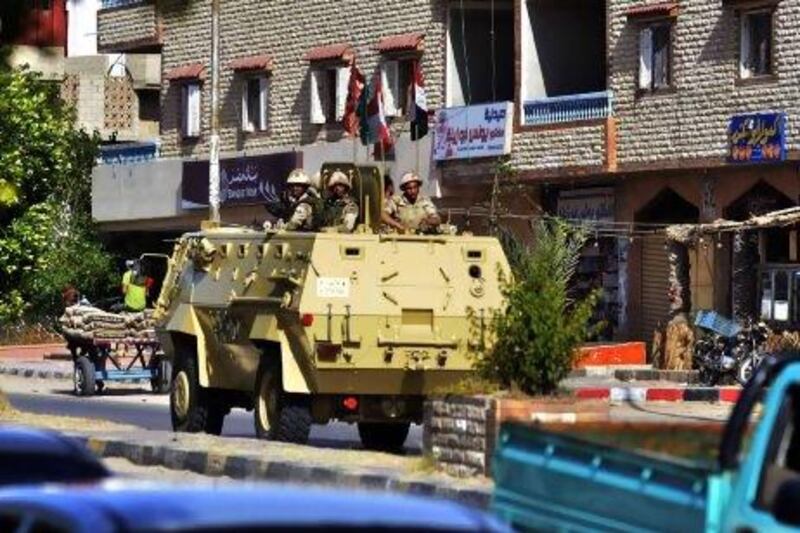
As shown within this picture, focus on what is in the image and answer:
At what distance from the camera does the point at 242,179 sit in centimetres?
4978

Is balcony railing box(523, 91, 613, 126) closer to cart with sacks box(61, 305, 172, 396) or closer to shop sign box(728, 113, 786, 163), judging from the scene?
shop sign box(728, 113, 786, 163)

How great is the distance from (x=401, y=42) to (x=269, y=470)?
27.7 m

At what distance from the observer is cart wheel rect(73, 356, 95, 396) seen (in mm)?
34681

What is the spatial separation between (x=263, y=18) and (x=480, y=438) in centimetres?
3445

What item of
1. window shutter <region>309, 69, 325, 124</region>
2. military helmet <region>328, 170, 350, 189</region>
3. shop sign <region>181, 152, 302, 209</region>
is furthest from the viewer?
Result: window shutter <region>309, 69, 325, 124</region>

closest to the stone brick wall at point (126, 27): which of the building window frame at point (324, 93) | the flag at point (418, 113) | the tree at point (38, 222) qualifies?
the tree at point (38, 222)

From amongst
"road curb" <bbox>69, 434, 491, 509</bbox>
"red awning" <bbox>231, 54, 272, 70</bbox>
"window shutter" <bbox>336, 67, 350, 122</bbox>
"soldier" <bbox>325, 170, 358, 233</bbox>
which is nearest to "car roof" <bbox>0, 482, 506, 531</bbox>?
"road curb" <bbox>69, 434, 491, 509</bbox>

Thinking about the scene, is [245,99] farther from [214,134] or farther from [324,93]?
[214,134]

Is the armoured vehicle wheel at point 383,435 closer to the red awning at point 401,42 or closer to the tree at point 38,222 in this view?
the red awning at point 401,42

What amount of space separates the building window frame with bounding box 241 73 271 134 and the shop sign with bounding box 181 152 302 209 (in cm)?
103

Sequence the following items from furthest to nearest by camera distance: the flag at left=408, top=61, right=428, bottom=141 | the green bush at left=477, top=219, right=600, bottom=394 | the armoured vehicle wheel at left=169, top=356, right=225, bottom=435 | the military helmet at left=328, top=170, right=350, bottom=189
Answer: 1. the flag at left=408, top=61, right=428, bottom=141
2. the armoured vehicle wheel at left=169, top=356, right=225, bottom=435
3. the military helmet at left=328, top=170, right=350, bottom=189
4. the green bush at left=477, top=219, right=600, bottom=394

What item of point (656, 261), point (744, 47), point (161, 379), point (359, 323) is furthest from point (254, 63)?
point (359, 323)

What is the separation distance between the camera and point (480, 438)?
56.0 ft

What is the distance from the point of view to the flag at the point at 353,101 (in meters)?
45.3
